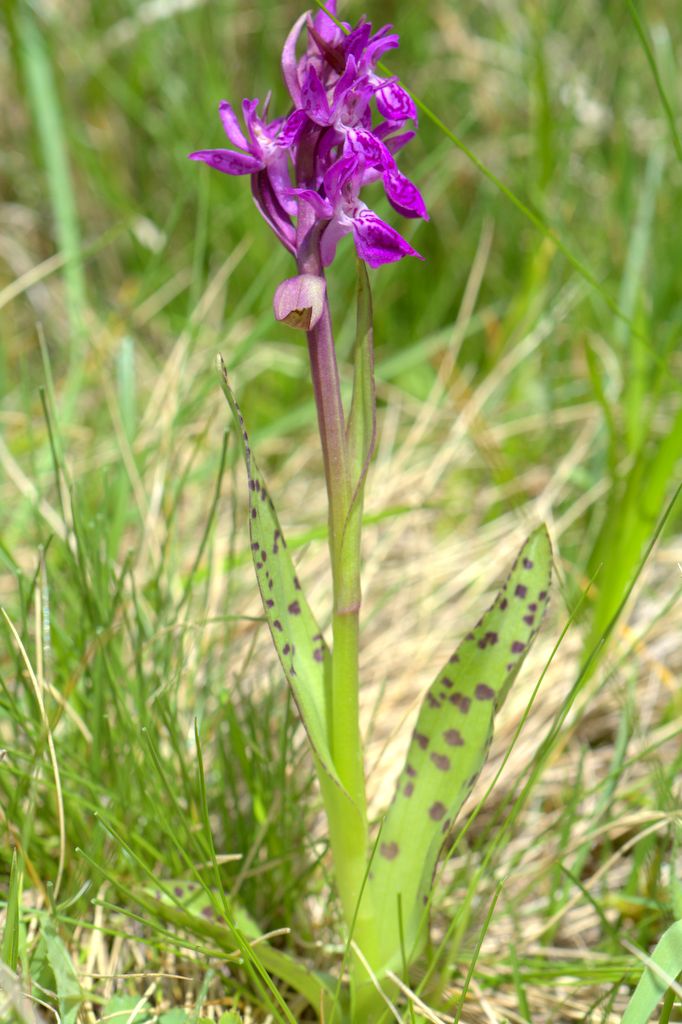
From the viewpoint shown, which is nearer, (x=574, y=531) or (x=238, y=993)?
(x=238, y=993)

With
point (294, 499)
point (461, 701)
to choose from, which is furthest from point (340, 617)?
point (294, 499)

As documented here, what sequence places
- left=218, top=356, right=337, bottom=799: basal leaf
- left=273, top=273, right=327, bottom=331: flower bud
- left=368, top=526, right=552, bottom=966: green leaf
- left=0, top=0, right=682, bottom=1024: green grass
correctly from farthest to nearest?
left=0, top=0, right=682, bottom=1024: green grass
left=368, top=526, right=552, bottom=966: green leaf
left=218, top=356, right=337, bottom=799: basal leaf
left=273, top=273, right=327, bottom=331: flower bud

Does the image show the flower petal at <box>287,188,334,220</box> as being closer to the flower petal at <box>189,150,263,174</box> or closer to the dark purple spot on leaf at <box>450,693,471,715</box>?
the flower petal at <box>189,150,263,174</box>

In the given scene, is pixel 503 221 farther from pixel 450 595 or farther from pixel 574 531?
pixel 450 595

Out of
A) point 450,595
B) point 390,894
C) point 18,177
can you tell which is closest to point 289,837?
point 390,894

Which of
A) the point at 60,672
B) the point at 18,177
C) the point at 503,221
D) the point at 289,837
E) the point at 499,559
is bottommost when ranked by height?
the point at 289,837

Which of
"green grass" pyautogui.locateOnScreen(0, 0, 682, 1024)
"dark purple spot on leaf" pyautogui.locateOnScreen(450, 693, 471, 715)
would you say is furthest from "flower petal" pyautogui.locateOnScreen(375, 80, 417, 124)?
"dark purple spot on leaf" pyautogui.locateOnScreen(450, 693, 471, 715)

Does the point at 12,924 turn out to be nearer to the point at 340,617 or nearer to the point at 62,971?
the point at 62,971
